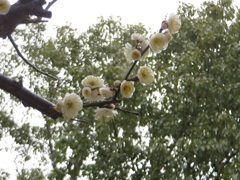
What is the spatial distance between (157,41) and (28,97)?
17.2 inches

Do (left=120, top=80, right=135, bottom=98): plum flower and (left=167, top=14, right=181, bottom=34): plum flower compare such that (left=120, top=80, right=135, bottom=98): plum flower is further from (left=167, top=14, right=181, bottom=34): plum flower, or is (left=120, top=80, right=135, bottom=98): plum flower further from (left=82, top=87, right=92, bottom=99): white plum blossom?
(left=167, top=14, right=181, bottom=34): plum flower

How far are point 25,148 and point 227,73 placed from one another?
12.9 feet

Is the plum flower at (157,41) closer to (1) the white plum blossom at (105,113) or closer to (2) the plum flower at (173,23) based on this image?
(2) the plum flower at (173,23)

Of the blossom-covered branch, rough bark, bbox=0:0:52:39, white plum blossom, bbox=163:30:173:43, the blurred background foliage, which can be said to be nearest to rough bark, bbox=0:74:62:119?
the blossom-covered branch

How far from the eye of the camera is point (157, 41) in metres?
1.36

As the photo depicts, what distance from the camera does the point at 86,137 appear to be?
14.2 feet

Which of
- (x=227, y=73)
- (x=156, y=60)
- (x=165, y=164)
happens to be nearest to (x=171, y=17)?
(x=165, y=164)

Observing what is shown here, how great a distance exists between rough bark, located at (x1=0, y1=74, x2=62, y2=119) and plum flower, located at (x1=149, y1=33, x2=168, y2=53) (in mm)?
362

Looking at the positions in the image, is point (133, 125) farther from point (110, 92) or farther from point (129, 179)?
point (110, 92)

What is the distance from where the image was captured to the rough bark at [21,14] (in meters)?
1.25

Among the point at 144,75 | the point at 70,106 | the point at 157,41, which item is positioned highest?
the point at 157,41

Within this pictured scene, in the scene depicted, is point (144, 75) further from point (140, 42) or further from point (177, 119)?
point (177, 119)

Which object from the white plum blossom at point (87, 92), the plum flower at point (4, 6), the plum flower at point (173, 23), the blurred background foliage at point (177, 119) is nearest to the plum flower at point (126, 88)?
the white plum blossom at point (87, 92)

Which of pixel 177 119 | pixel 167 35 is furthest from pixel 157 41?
pixel 177 119
